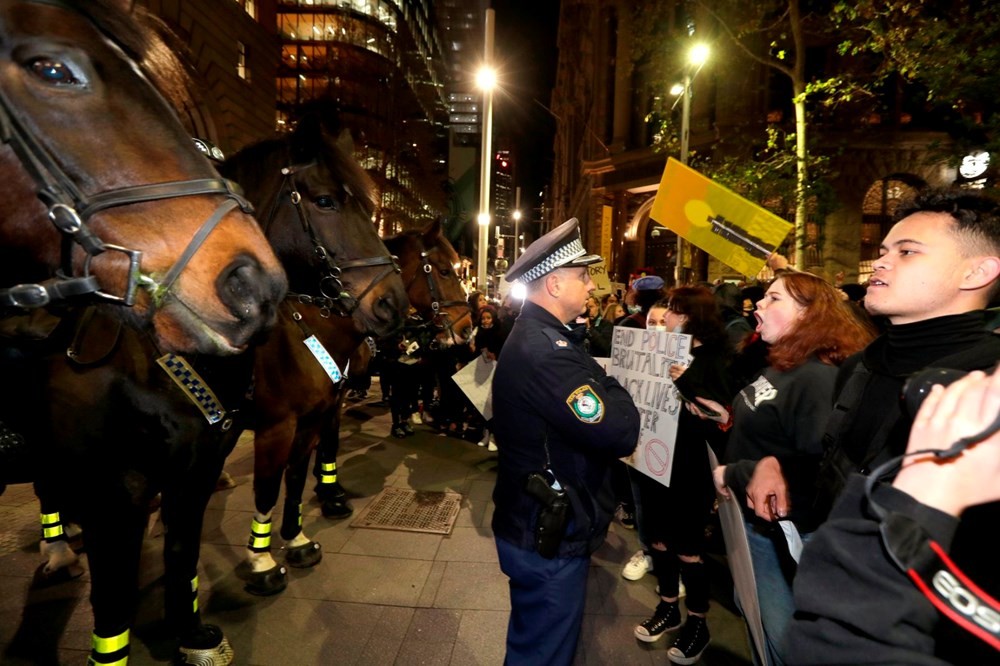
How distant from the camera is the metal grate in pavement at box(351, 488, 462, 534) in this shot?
529 centimetres

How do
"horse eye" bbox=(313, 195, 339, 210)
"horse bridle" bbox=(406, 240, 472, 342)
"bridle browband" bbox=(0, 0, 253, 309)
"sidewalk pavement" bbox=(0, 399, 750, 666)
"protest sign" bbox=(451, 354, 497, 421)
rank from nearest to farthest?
"bridle browband" bbox=(0, 0, 253, 309)
"sidewalk pavement" bbox=(0, 399, 750, 666)
"horse eye" bbox=(313, 195, 339, 210)
"protest sign" bbox=(451, 354, 497, 421)
"horse bridle" bbox=(406, 240, 472, 342)

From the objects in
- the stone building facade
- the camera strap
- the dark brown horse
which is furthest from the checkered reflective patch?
the stone building facade

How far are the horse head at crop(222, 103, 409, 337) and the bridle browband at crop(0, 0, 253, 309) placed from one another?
90.6 inches

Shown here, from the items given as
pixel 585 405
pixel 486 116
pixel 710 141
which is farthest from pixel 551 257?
pixel 710 141

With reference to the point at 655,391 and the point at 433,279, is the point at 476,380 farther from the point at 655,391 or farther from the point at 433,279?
the point at 655,391

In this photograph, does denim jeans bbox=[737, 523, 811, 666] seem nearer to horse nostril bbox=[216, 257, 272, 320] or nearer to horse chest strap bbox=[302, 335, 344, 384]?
horse nostril bbox=[216, 257, 272, 320]

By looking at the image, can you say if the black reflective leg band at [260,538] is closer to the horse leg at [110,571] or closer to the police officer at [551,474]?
the horse leg at [110,571]

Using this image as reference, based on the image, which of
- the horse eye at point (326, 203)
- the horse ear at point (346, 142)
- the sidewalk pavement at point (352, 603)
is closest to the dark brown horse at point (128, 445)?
the sidewalk pavement at point (352, 603)

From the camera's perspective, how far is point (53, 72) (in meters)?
1.48

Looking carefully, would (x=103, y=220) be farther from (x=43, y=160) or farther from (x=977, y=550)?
(x=977, y=550)

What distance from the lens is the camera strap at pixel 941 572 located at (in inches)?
30.3

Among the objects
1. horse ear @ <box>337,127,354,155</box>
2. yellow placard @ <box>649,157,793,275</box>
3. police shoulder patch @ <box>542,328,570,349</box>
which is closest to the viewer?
police shoulder patch @ <box>542,328,570,349</box>

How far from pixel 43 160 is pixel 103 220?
229 millimetres

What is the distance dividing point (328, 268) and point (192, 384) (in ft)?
5.30
